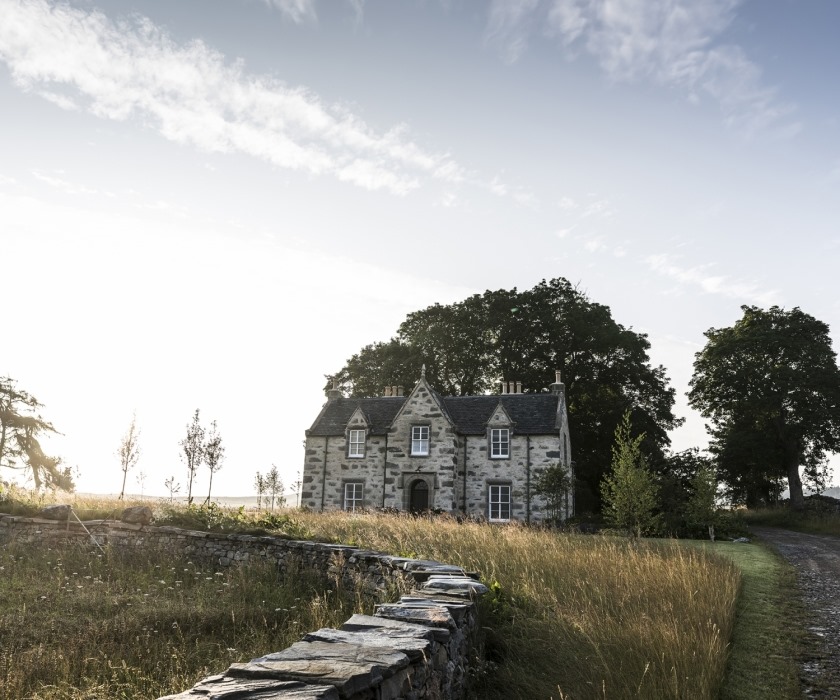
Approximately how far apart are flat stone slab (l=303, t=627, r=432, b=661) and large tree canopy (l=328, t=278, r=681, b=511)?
110 ft

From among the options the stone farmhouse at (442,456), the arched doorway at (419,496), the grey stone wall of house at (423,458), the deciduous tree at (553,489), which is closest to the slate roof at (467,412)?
the stone farmhouse at (442,456)

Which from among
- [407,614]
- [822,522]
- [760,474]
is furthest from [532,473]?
[407,614]

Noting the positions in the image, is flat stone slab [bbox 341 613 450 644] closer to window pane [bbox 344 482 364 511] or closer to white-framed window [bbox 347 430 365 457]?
window pane [bbox 344 482 364 511]

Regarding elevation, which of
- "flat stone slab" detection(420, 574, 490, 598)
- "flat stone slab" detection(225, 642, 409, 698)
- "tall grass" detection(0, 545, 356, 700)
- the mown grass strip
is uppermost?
"flat stone slab" detection(225, 642, 409, 698)

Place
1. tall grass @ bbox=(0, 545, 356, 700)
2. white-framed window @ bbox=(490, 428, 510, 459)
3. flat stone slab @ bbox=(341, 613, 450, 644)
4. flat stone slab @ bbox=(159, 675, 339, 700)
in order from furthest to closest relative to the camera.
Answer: white-framed window @ bbox=(490, 428, 510, 459) → tall grass @ bbox=(0, 545, 356, 700) → flat stone slab @ bbox=(341, 613, 450, 644) → flat stone slab @ bbox=(159, 675, 339, 700)

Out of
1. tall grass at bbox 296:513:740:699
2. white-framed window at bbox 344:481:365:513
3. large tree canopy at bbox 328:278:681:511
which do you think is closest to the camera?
tall grass at bbox 296:513:740:699

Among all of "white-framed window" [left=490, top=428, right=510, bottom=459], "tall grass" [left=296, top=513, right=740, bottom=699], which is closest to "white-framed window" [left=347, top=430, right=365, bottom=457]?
"white-framed window" [left=490, top=428, right=510, bottom=459]

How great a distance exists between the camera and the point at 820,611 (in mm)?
8609

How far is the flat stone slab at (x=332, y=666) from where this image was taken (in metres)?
3.05

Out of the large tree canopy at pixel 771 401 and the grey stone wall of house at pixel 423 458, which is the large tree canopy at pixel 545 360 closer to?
the large tree canopy at pixel 771 401

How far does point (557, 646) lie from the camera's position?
6062mm

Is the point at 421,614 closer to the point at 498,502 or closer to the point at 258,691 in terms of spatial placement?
the point at 258,691

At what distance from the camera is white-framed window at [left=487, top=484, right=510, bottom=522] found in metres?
28.6

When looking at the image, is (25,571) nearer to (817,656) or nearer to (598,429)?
(817,656)
